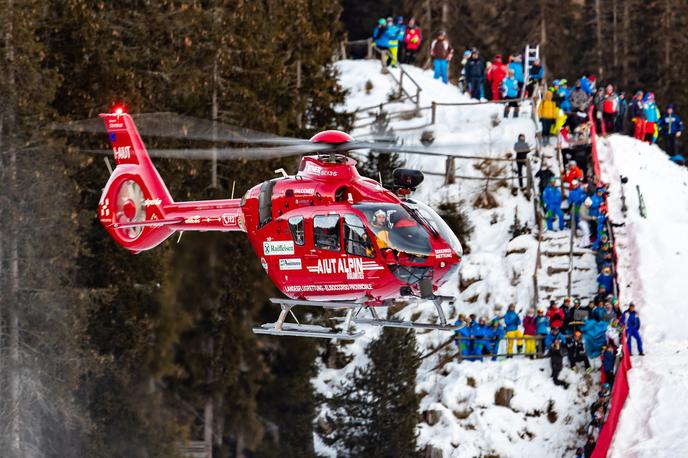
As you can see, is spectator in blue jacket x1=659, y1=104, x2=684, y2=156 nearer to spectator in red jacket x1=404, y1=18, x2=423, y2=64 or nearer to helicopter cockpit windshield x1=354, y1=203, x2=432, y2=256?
spectator in red jacket x1=404, y1=18, x2=423, y2=64

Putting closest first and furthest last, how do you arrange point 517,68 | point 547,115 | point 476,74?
point 547,115
point 517,68
point 476,74

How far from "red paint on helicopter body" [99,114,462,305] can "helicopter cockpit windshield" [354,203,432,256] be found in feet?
0.05

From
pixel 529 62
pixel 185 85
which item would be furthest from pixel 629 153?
pixel 185 85

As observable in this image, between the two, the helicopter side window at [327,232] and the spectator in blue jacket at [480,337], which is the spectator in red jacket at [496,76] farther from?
the helicopter side window at [327,232]

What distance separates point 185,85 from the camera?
37594 millimetres

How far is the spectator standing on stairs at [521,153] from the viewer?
3603cm

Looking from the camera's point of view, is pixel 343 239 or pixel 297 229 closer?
pixel 343 239

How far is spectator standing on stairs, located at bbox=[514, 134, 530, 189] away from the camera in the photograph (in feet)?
118

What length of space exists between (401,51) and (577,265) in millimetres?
17448

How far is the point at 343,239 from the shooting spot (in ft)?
73.6

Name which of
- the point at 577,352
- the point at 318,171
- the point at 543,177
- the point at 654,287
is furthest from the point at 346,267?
the point at 543,177

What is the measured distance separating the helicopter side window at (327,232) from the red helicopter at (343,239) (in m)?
0.01

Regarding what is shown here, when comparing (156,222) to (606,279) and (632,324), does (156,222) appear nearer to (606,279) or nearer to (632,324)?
(632,324)

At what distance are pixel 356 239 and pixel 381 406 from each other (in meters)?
9.59
